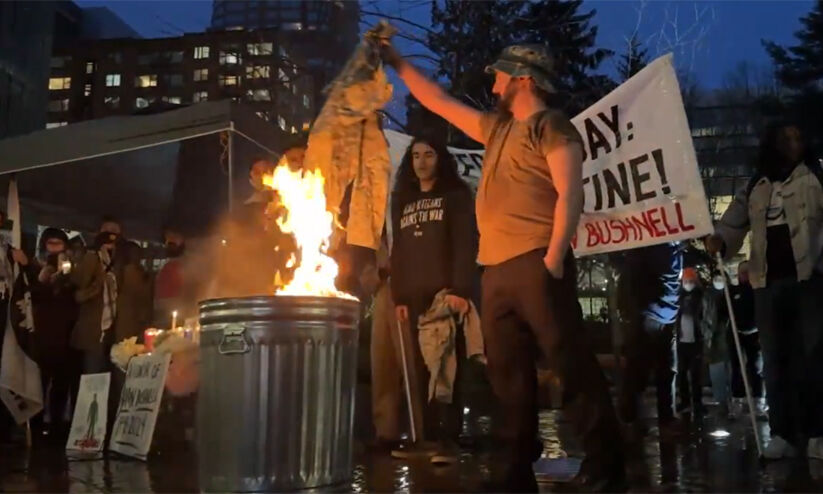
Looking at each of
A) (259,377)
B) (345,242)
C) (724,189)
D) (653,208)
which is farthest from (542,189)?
(724,189)

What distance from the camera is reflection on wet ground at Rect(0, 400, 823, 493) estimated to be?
4.45 m

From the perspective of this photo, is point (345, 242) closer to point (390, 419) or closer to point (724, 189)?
point (390, 419)

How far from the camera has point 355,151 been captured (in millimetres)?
5391

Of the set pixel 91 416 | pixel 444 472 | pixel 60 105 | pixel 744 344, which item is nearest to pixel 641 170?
pixel 444 472

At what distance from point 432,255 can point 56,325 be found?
419 centimetres

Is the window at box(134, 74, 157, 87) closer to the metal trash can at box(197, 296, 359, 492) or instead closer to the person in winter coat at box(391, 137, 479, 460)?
the person in winter coat at box(391, 137, 479, 460)

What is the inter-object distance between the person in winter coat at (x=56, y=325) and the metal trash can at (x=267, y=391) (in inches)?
181

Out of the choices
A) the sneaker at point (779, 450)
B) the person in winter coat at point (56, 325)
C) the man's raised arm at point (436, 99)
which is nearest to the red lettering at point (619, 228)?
the sneaker at point (779, 450)

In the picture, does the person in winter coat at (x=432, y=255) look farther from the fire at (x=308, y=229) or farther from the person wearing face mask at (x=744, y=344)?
the person wearing face mask at (x=744, y=344)

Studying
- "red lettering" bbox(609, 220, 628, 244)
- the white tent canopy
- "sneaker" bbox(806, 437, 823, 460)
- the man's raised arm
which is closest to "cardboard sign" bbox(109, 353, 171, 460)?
the white tent canopy

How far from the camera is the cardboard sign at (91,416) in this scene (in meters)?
6.22

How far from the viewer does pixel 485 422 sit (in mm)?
8531

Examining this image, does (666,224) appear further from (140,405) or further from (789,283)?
(140,405)

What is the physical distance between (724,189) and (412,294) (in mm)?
26905
